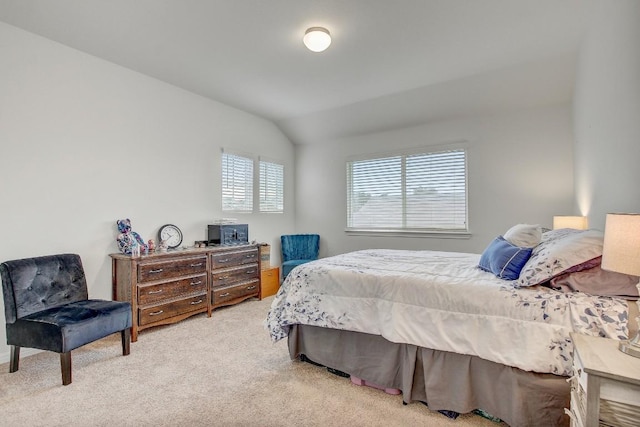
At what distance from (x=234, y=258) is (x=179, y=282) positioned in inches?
31.7

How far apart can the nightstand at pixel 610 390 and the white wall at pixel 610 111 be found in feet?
3.43

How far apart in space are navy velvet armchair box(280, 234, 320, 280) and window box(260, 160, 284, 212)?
1.88 ft

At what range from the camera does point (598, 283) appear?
165cm

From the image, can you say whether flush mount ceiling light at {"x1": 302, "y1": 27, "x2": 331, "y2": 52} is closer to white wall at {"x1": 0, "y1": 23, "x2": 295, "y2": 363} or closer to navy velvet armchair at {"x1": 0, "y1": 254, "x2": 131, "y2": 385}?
white wall at {"x1": 0, "y1": 23, "x2": 295, "y2": 363}

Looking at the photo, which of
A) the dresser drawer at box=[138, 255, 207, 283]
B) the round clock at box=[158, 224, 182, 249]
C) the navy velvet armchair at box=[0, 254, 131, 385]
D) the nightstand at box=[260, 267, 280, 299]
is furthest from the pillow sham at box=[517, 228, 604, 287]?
the round clock at box=[158, 224, 182, 249]

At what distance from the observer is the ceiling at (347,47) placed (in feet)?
8.19

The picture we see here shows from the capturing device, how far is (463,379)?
6.05 feet

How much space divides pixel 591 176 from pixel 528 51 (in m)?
1.35

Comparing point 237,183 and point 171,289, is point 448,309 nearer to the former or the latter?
point 171,289

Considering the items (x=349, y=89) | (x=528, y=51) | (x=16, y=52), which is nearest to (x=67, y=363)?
(x=16, y=52)

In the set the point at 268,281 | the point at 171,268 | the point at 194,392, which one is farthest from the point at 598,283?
the point at 268,281

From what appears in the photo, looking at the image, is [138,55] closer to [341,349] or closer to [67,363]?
[67,363]

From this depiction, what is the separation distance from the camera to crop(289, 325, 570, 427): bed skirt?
1.63 meters

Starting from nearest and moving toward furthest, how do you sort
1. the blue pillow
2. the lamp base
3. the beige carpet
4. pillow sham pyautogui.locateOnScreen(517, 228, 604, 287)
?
the lamp base, pillow sham pyautogui.locateOnScreen(517, 228, 604, 287), the beige carpet, the blue pillow
